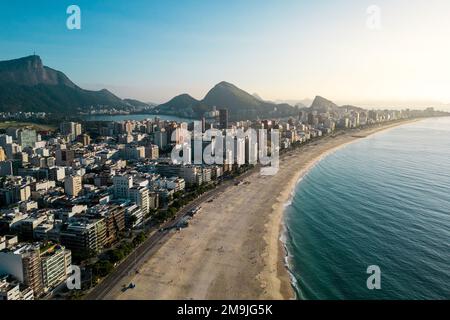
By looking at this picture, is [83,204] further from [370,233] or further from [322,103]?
[322,103]

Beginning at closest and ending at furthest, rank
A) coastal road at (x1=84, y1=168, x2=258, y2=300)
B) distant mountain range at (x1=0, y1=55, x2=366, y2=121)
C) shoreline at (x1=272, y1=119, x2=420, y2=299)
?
coastal road at (x1=84, y1=168, x2=258, y2=300), shoreline at (x1=272, y1=119, x2=420, y2=299), distant mountain range at (x1=0, y1=55, x2=366, y2=121)

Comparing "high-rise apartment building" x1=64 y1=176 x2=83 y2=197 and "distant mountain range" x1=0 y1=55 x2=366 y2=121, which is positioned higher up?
"distant mountain range" x1=0 y1=55 x2=366 y2=121

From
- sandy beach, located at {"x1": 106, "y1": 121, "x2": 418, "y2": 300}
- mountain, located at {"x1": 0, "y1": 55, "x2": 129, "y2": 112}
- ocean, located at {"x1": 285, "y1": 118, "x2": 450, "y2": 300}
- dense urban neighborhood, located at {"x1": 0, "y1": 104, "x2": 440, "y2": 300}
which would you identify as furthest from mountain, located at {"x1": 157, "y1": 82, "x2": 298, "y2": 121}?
sandy beach, located at {"x1": 106, "y1": 121, "x2": 418, "y2": 300}

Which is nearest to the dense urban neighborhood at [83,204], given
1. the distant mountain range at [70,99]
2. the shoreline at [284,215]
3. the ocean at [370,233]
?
the shoreline at [284,215]

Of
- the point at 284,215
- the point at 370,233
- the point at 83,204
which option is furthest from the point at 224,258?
the point at 83,204

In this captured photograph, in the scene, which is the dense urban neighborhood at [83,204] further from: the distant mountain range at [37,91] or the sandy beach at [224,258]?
the distant mountain range at [37,91]

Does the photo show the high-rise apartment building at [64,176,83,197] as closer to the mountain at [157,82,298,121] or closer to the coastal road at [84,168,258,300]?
the coastal road at [84,168,258,300]
